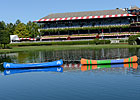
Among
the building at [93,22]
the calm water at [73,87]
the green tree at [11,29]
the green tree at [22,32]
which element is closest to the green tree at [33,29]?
the green tree at [22,32]

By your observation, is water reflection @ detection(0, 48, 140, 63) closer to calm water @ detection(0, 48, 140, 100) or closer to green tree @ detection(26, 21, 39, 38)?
calm water @ detection(0, 48, 140, 100)

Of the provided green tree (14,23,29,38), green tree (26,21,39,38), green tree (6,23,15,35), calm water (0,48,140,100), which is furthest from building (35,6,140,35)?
calm water (0,48,140,100)

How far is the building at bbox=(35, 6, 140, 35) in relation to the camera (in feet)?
443

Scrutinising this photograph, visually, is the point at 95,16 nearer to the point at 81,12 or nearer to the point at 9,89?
the point at 81,12

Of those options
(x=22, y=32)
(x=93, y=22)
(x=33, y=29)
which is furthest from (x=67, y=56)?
(x=33, y=29)

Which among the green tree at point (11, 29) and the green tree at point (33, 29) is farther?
the green tree at point (11, 29)

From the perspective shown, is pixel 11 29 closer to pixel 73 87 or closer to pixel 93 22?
pixel 93 22

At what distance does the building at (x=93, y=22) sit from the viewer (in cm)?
13512

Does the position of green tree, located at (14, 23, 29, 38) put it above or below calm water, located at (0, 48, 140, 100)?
above

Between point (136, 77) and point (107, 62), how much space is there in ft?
48.8

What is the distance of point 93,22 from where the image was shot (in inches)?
5605

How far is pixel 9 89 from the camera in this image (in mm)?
31078

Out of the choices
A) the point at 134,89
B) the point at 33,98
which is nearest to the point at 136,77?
the point at 134,89

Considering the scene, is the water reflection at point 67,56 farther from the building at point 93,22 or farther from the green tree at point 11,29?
the green tree at point 11,29
